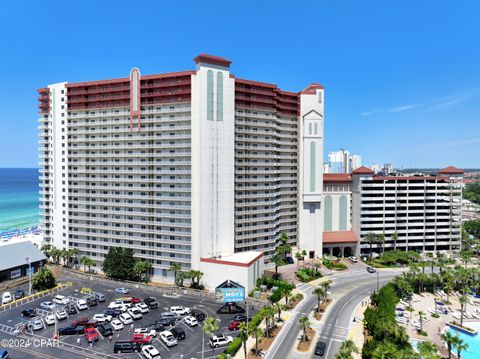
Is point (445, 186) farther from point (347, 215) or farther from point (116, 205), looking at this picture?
point (116, 205)

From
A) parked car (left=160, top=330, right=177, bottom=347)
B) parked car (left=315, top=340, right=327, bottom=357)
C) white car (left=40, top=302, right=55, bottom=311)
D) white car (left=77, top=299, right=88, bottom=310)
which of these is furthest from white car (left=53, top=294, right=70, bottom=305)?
parked car (left=315, top=340, right=327, bottom=357)

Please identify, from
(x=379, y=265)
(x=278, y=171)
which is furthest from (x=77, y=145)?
(x=379, y=265)

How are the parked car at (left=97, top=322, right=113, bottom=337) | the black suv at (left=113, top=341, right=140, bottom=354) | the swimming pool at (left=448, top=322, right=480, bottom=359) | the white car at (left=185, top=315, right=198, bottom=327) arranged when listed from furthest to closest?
the white car at (left=185, top=315, right=198, bottom=327) → the swimming pool at (left=448, top=322, right=480, bottom=359) → the parked car at (left=97, top=322, right=113, bottom=337) → the black suv at (left=113, top=341, right=140, bottom=354)

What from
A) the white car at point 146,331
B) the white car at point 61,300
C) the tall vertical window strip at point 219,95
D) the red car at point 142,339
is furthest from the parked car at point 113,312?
the tall vertical window strip at point 219,95

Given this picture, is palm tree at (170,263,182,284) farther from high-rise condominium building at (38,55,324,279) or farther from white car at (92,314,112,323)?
white car at (92,314,112,323)

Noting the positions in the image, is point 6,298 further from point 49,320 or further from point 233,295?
point 233,295

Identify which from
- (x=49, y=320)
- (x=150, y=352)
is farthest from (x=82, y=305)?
(x=150, y=352)
